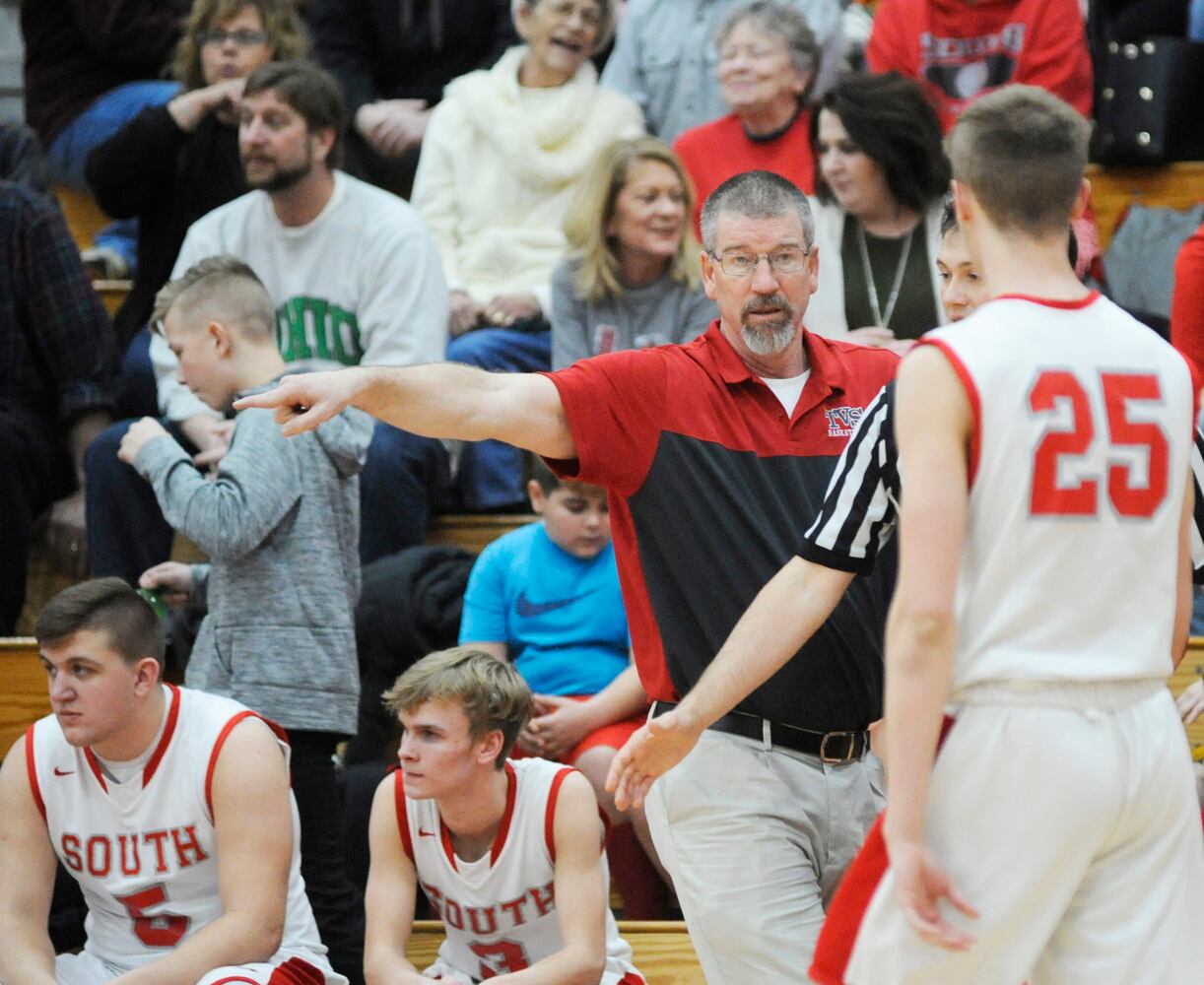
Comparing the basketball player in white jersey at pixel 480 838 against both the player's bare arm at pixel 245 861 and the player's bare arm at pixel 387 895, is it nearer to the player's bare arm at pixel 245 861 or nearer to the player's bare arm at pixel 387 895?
the player's bare arm at pixel 387 895

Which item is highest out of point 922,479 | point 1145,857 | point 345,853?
point 922,479

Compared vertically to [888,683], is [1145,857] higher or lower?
lower

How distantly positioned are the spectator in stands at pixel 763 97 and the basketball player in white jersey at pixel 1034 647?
11.8 feet

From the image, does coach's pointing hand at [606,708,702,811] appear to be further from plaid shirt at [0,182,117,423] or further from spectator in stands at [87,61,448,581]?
plaid shirt at [0,182,117,423]

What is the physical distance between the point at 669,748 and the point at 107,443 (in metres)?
2.97

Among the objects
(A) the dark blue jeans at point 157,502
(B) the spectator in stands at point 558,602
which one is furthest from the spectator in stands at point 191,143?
(B) the spectator in stands at point 558,602

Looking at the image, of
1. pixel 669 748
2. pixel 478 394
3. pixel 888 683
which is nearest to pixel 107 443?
pixel 478 394

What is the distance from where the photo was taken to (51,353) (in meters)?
5.73

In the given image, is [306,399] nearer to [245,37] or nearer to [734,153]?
[734,153]

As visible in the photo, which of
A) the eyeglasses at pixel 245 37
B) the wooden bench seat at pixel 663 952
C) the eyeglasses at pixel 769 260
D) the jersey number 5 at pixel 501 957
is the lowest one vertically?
→ the wooden bench seat at pixel 663 952

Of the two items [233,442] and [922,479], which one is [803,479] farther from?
[233,442]

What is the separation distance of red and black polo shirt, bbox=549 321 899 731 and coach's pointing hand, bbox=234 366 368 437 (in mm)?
528

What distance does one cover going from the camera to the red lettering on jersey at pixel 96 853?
3.88 metres

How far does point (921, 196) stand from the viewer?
5.37m
